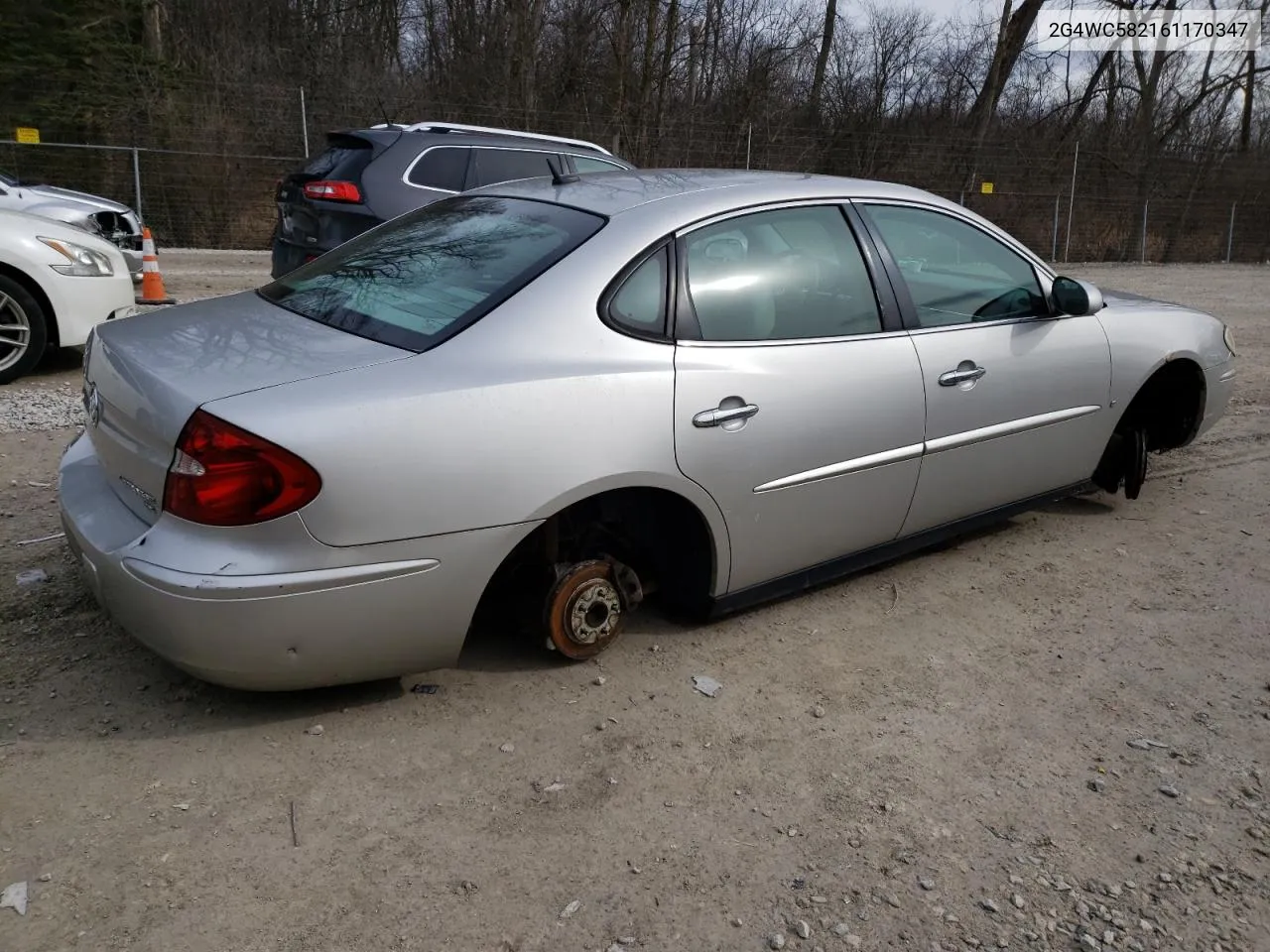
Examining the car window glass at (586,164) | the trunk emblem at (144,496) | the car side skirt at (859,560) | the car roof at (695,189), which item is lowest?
the car side skirt at (859,560)

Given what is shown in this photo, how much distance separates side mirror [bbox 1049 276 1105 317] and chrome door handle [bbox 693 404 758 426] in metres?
1.78

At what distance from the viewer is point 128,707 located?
10.3 feet

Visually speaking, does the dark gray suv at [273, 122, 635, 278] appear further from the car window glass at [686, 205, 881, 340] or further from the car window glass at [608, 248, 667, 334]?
the car window glass at [608, 248, 667, 334]

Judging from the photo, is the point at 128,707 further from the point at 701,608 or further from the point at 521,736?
the point at 701,608

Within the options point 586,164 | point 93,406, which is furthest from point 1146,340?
point 586,164

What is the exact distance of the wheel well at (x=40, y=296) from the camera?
21.9 ft

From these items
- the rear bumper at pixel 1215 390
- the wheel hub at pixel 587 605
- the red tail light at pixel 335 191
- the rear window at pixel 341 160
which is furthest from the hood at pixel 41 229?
the rear bumper at pixel 1215 390

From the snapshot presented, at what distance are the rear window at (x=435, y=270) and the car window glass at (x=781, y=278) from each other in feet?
1.38

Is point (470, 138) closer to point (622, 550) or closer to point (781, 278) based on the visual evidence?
point (781, 278)

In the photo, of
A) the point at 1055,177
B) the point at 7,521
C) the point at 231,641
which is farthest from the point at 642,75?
the point at 231,641

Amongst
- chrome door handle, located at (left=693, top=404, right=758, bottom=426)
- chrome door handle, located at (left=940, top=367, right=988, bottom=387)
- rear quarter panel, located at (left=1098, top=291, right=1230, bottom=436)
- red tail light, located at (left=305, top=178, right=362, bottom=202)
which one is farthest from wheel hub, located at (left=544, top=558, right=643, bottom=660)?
red tail light, located at (left=305, top=178, right=362, bottom=202)

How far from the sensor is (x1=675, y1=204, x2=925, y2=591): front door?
3.42m

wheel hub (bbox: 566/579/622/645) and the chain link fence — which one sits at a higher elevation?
the chain link fence

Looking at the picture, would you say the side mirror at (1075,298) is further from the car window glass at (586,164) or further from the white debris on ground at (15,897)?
the car window glass at (586,164)
